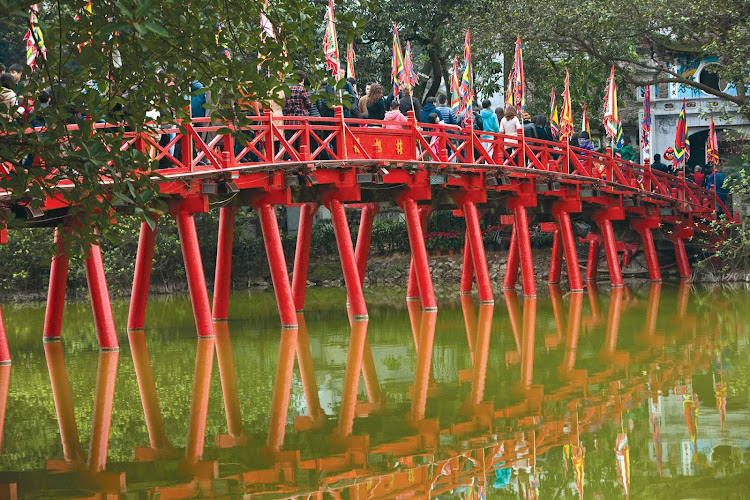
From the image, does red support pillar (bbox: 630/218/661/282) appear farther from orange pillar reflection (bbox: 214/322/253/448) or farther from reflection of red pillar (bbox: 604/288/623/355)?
orange pillar reflection (bbox: 214/322/253/448)

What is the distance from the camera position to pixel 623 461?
9.15 meters

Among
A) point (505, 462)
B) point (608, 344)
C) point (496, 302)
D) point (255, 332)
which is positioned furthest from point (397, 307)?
point (505, 462)

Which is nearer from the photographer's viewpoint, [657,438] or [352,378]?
[657,438]

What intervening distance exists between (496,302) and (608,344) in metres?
9.93

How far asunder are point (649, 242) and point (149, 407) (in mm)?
22790

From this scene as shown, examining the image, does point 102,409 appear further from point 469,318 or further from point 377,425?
point 469,318

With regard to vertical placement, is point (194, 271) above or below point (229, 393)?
above

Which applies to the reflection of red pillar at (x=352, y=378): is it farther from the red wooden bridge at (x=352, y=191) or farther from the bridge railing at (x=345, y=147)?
the bridge railing at (x=345, y=147)

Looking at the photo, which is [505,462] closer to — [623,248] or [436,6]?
[623,248]

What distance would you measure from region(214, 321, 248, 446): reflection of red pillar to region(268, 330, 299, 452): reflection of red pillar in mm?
301

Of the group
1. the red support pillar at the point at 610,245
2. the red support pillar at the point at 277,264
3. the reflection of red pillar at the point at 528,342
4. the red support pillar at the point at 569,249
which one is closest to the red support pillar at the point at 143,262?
the red support pillar at the point at 277,264

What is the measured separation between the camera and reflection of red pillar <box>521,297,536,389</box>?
1395 centimetres

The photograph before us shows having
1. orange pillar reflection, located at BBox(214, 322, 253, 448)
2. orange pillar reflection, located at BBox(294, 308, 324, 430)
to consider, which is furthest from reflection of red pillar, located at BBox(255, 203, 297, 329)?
orange pillar reflection, located at BBox(214, 322, 253, 448)

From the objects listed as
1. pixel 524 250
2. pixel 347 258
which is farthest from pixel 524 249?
pixel 347 258
